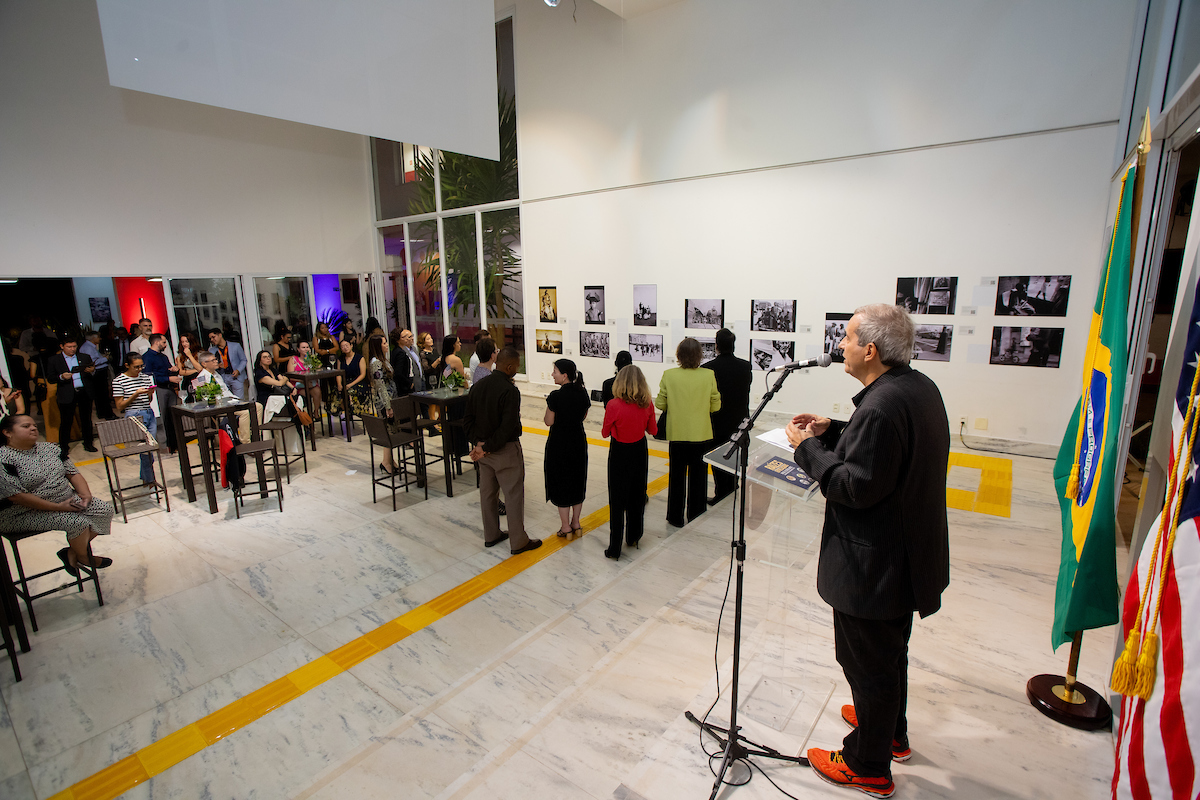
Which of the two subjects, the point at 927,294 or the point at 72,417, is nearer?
the point at 927,294

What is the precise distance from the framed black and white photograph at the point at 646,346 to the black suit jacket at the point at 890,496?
6.71 meters

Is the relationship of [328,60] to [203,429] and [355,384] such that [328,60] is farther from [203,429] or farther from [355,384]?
[355,384]

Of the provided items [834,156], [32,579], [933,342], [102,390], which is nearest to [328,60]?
[32,579]

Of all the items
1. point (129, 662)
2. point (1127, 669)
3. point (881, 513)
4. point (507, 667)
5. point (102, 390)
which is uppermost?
point (881, 513)

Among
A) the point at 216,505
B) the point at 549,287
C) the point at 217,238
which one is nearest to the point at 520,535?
the point at 216,505

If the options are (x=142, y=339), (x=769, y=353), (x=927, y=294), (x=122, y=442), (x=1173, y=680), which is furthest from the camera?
(x=142, y=339)

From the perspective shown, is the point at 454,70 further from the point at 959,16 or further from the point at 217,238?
the point at 217,238

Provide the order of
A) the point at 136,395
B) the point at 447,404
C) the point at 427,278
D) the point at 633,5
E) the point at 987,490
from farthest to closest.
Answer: the point at 427,278, the point at 633,5, the point at 136,395, the point at 447,404, the point at 987,490

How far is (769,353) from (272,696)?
6.52 metres

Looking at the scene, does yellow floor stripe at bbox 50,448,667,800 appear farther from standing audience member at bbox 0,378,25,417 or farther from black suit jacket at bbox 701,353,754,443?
standing audience member at bbox 0,378,25,417

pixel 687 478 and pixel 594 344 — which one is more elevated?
pixel 594 344

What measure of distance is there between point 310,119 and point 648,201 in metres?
4.93

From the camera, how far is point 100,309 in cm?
888

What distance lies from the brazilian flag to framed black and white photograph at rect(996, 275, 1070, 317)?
148 inches
